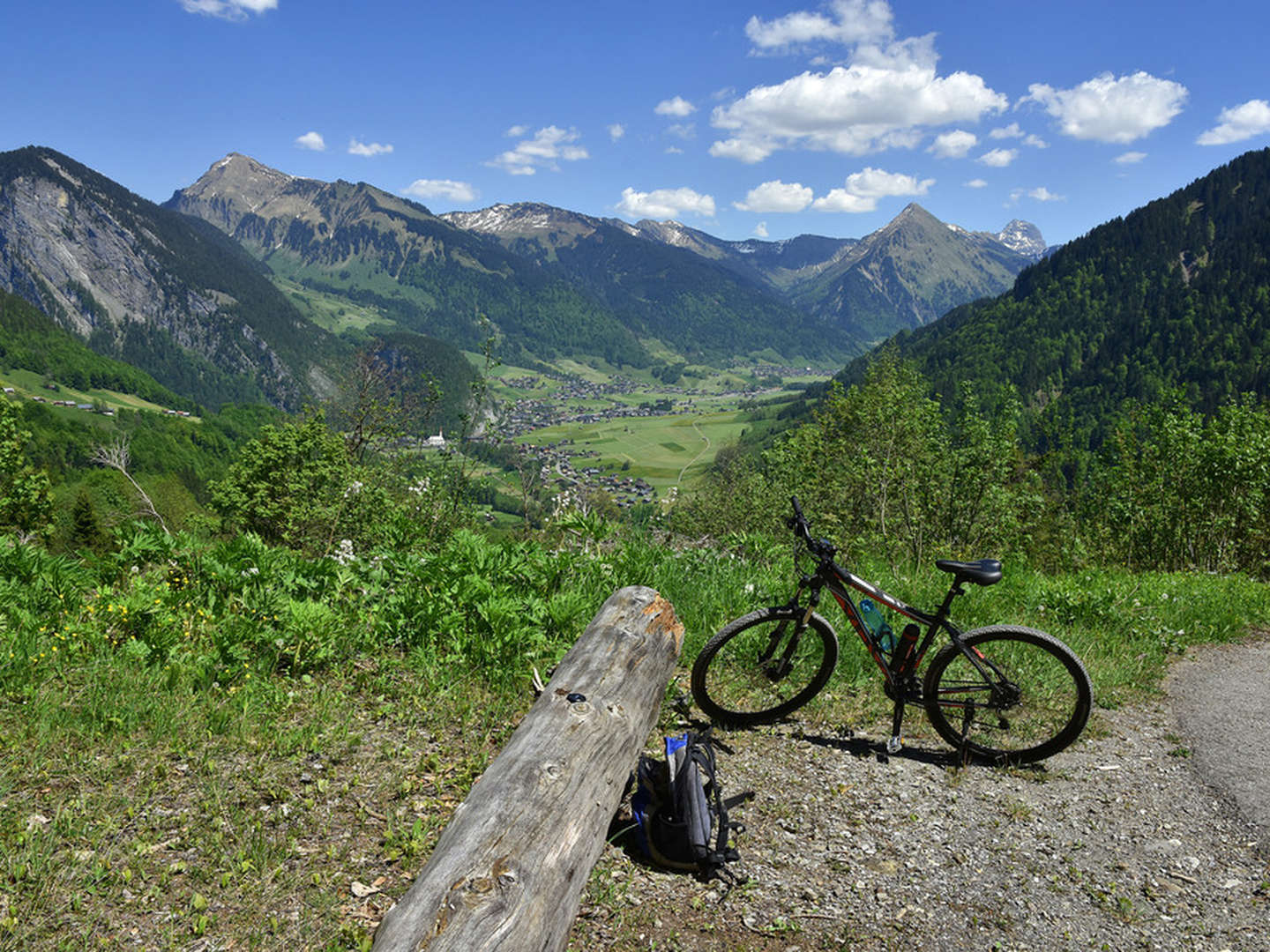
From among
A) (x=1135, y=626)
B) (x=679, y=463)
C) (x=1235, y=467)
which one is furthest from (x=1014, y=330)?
(x=1135, y=626)

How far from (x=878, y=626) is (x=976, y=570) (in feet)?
3.00

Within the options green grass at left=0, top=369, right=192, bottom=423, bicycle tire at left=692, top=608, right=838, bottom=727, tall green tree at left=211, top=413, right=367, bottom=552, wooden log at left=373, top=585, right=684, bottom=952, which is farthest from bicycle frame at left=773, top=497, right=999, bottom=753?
green grass at left=0, top=369, right=192, bottom=423

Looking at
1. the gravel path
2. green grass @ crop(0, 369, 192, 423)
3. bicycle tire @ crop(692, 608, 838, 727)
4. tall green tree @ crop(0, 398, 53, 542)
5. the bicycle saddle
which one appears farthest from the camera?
green grass @ crop(0, 369, 192, 423)

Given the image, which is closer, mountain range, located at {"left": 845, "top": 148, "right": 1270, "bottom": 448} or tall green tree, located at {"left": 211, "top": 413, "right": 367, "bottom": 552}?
tall green tree, located at {"left": 211, "top": 413, "right": 367, "bottom": 552}

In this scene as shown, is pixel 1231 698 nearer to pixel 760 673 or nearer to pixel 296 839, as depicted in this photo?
pixel 760 673

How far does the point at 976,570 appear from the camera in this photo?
17.4 feet

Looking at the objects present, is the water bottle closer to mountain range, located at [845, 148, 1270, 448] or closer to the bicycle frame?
the bicycle frame

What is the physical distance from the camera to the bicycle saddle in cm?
527

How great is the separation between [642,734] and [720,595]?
10.4ft

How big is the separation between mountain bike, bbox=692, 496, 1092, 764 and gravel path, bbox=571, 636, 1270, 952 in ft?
0.80

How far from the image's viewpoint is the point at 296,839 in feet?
13.0

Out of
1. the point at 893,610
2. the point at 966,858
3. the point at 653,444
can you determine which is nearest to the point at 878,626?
the point at 893,610

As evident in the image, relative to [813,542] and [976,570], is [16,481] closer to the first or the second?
[813,542]

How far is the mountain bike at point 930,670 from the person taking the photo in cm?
544
